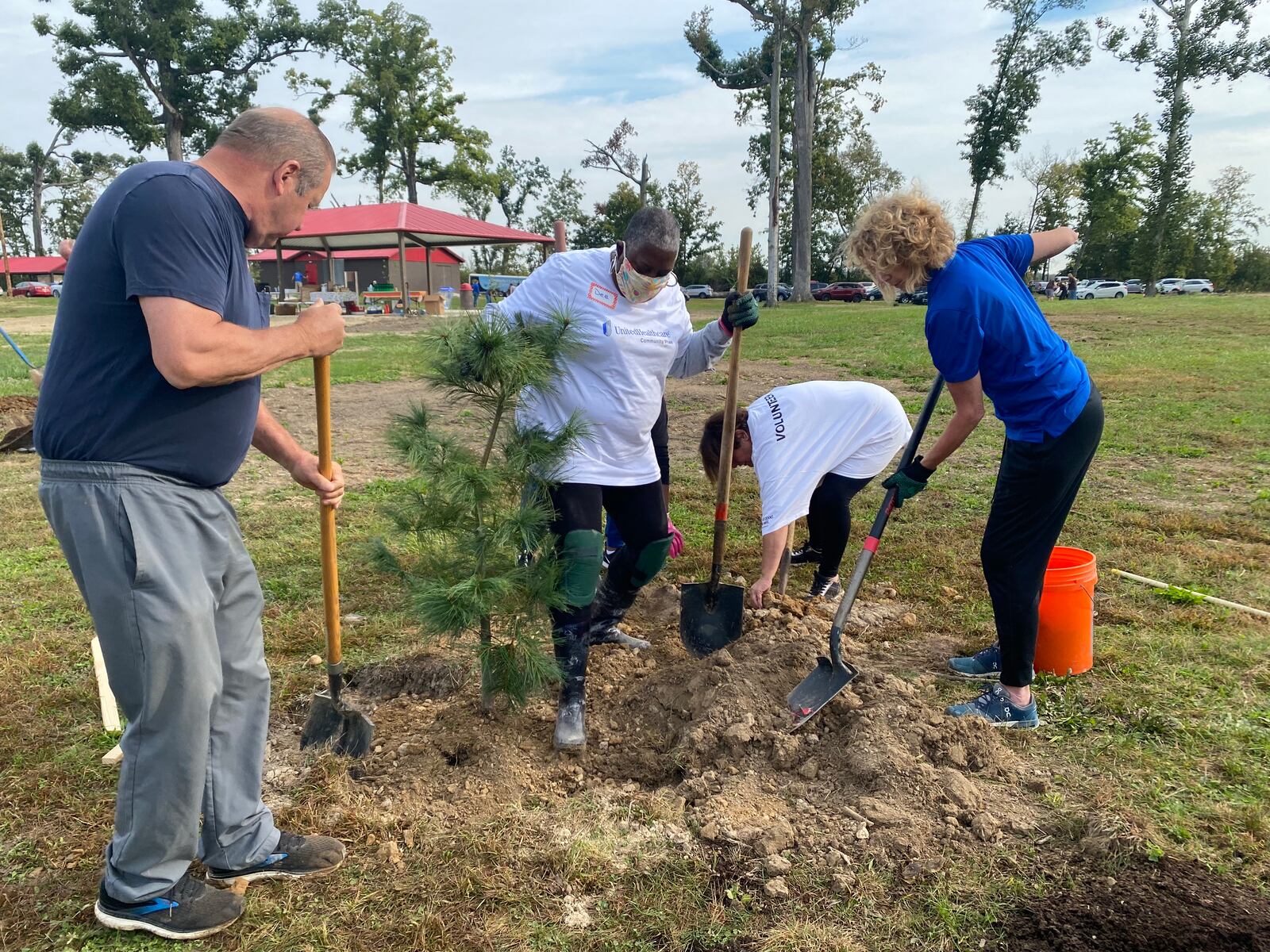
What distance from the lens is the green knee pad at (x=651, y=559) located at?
3229 mm

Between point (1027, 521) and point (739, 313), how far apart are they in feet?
4.41

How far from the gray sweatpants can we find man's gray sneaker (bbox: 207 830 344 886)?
0.17ft

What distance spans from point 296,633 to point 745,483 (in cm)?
359

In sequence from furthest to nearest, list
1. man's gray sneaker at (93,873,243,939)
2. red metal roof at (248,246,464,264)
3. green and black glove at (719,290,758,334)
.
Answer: red metal roof at (248,246,464,264), green and black glove at (719,290,758,334), man's gray sneaker at (93,873,243,939)

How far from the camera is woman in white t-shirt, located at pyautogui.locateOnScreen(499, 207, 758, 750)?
2.89m

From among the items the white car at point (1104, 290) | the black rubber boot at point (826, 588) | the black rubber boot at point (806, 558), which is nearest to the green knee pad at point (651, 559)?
the black rubber boot at point (826, 588)

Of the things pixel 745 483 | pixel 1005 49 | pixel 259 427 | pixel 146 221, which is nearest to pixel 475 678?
pixel 259 427

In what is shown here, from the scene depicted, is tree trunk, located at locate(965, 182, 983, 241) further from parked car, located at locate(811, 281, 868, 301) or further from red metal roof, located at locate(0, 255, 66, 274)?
red metal roof, located at locate(0, 255, 66, 274)

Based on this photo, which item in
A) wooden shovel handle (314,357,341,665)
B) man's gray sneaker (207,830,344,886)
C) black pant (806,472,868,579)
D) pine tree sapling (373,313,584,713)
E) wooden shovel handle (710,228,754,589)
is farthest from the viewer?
black pant (806,472,868,579)

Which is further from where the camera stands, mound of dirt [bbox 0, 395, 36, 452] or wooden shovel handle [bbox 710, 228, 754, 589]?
mound of dirt [bbox 0, 395, 36, 452]

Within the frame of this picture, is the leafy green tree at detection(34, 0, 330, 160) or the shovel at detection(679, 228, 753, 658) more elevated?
the leafy green tree at detection(34, 0, 330, 160)

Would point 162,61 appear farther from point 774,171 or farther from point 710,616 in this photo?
point 710,616

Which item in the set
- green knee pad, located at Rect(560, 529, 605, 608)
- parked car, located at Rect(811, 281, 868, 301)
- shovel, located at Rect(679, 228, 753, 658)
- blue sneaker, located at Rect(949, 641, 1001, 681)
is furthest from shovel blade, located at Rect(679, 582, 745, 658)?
parked car, located at Rect(811, 281, 868, 301)

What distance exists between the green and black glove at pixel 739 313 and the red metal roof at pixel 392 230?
23595mm
